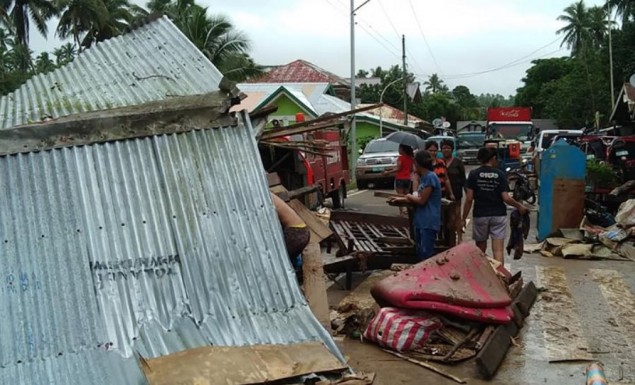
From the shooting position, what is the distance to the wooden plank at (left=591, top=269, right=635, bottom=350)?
260 inches

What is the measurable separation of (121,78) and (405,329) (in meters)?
3.58

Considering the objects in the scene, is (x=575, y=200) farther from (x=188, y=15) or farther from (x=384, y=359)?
(x=188, y=15)

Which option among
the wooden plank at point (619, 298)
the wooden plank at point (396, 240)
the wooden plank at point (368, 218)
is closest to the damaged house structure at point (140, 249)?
the wooden plank at point (396, 240)

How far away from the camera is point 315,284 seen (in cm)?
541

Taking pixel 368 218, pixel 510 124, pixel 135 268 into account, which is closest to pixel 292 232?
pixel 135 268

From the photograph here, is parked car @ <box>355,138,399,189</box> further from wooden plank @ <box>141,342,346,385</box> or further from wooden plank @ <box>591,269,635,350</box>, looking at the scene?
wooden plank @ <box>141,342,346,385</box>

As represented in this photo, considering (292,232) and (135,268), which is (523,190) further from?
(135,268)

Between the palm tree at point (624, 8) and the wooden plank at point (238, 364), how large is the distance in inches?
1757

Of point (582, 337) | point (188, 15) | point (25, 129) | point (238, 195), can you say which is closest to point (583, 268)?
point (582, 337)

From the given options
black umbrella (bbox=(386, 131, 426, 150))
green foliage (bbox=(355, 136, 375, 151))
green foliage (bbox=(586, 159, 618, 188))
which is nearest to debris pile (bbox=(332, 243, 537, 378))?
black umbrella (bbox=(386, 131, 426, 150))

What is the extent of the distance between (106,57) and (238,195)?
272 cm

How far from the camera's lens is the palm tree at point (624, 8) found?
43053mm

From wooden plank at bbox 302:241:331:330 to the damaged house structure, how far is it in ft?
1.73

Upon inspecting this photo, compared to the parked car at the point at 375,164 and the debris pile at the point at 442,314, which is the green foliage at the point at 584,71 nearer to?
the parked car at the point at 375,164
